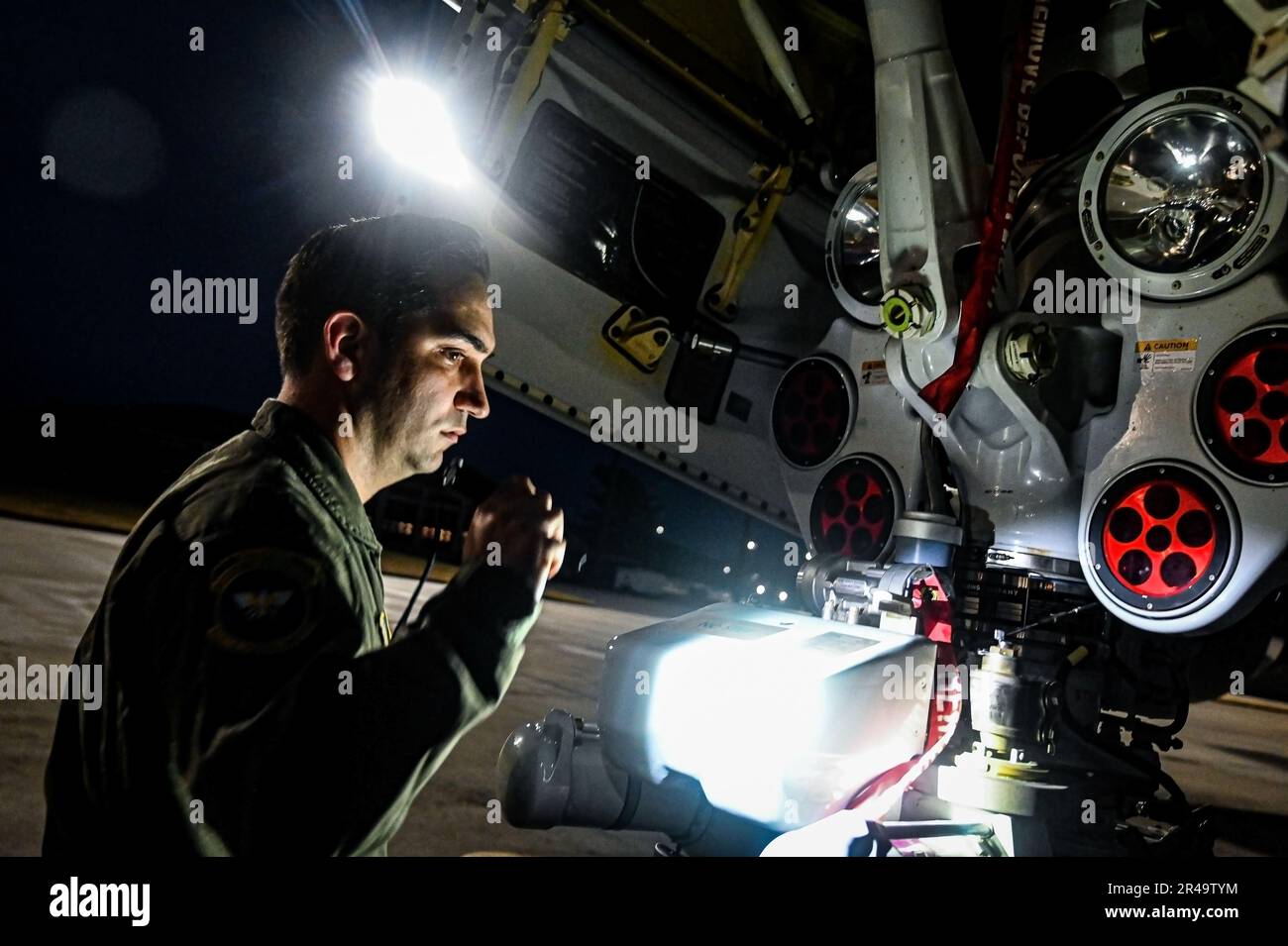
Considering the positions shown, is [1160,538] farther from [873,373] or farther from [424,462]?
[424,462]

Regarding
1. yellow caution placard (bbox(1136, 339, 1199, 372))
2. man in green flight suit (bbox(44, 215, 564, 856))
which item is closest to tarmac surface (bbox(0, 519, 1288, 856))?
man in green flight suit (bbox(44, 215, 564, 856))

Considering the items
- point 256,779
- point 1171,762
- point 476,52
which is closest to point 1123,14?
point 476,52

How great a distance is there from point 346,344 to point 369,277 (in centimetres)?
10

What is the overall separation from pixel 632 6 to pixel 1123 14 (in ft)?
4.99

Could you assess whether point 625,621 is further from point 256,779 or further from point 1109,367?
point 256,779

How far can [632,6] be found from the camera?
113 inches

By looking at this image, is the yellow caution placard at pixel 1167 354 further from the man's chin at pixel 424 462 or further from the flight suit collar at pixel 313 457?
the flight suit collar at pixel 313 457

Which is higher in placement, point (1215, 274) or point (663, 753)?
point (1215, 274)

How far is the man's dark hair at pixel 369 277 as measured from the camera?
119 centimetres

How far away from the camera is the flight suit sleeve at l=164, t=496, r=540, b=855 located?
0.89 metres

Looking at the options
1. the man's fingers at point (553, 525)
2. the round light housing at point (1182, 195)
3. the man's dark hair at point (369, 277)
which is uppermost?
the round light housing at point (1182, 195)

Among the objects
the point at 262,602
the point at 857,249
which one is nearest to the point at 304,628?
the point at 262,602

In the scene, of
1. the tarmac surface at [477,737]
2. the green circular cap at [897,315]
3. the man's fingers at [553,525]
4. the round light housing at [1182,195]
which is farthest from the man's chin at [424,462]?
the round light housing at [1182,195]

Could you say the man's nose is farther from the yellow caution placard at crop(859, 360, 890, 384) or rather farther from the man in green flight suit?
the yellow caution placard at crop(859, 360, 890, 384)
